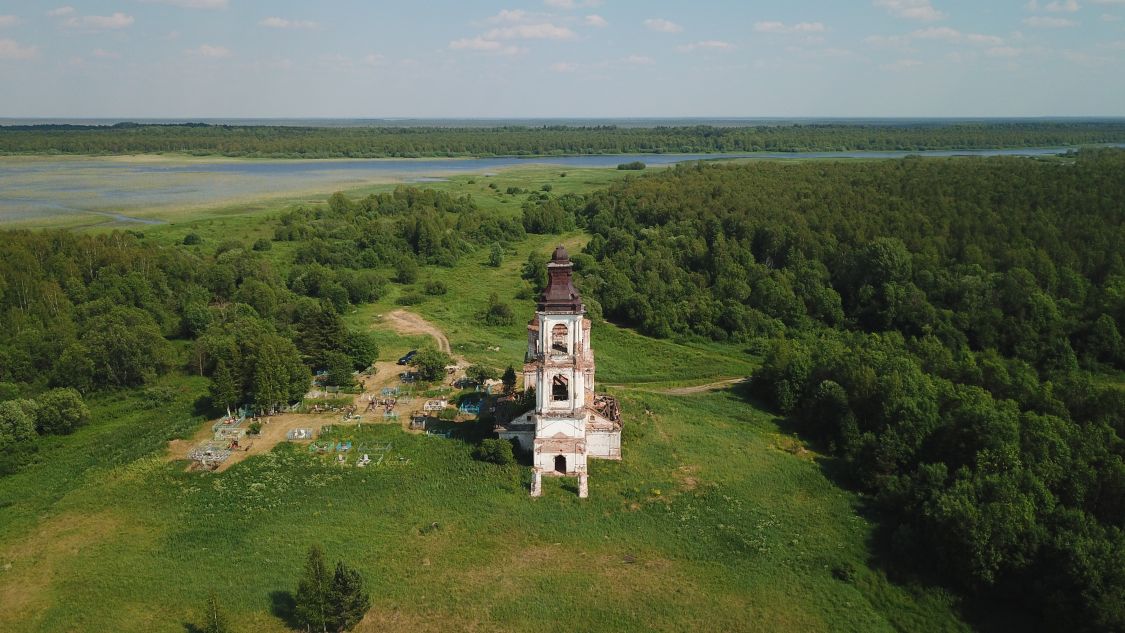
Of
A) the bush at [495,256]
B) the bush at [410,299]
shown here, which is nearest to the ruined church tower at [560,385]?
the bush at [410,299]

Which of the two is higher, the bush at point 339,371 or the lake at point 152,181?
the lake at point 152,181

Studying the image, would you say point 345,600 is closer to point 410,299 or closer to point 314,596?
point 314,596

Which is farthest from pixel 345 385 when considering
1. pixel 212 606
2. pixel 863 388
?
pixel 863 388

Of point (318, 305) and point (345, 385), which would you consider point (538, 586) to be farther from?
point (318, 305)

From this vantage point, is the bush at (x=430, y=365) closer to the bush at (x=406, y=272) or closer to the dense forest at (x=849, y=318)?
the dense forest at (x=849, y=318)

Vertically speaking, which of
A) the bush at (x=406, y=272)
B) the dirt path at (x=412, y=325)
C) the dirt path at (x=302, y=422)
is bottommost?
the dirt path at (x=302, y=422)

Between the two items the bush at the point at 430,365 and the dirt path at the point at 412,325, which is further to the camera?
the dirt path at the point at 412,325
